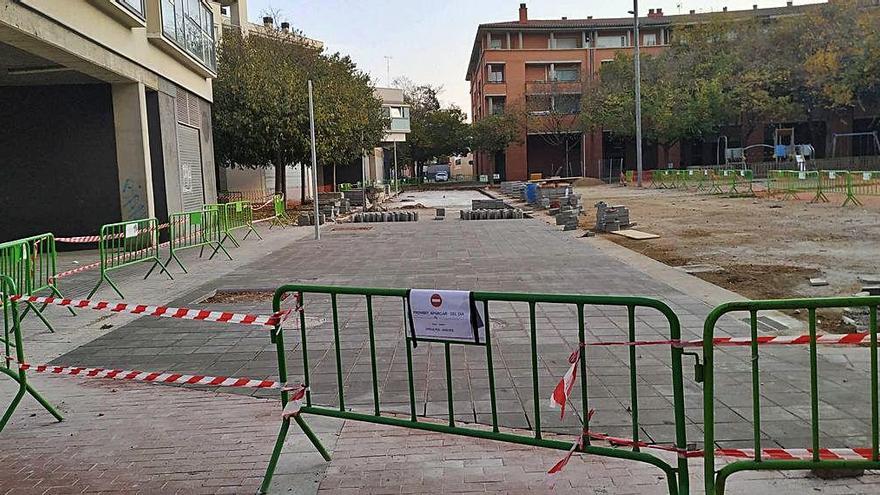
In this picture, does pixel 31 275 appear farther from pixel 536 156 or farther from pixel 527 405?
pixel 536 156

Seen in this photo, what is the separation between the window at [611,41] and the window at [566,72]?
3.24 meters

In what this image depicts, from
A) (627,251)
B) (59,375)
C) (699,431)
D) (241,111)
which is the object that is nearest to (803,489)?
(699,431)

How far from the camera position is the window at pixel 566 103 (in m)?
61.4

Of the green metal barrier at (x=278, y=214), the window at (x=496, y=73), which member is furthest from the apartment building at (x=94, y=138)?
the window at (x=496, y=73)

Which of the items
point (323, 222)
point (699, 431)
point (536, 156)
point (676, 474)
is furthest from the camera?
point (536, 156)

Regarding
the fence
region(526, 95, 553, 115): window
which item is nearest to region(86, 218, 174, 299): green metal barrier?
the fence

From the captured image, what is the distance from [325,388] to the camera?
5523mm

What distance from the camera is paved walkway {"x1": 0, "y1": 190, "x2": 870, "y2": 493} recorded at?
4.43m

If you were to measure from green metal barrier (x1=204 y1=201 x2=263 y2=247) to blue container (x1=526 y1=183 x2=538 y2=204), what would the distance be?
48.5ft

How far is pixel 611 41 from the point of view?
66.1 meters

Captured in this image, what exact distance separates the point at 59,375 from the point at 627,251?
10589mm

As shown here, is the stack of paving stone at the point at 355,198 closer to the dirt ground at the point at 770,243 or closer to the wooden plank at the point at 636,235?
the dirt ground at the point at 770,243

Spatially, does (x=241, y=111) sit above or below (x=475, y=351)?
above

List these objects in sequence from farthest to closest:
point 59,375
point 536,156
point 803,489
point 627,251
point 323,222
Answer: point 536,156
point 323,222
point 627,251
point 59,375
point 803,489
